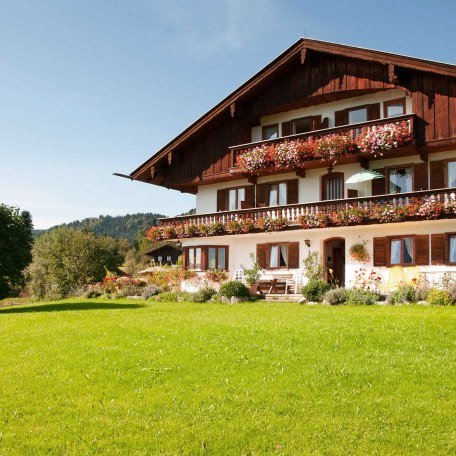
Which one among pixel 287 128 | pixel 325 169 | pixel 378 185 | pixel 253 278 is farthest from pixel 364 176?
pixel 253 278

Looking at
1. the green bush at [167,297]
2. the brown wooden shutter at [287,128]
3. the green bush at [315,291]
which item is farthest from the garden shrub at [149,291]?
the brown wooden shutter at [287,128]

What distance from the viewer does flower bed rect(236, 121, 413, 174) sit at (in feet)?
74.9

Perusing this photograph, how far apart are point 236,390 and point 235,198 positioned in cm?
2213

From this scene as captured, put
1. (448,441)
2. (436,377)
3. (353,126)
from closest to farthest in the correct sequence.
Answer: (448,441) → (436,377) → (353,126)

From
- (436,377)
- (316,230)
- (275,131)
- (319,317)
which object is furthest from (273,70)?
(436,377)

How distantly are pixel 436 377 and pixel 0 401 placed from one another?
703 cm

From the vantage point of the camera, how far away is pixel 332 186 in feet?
87.2

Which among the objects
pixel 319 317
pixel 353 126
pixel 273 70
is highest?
pixel 273 70

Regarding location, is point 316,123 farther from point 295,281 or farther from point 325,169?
point 295,281

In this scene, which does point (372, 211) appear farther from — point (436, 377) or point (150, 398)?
point (150, 398)

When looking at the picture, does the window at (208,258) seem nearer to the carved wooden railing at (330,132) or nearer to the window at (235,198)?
the window at (235,198)

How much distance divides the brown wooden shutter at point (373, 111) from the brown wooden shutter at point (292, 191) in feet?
15.8

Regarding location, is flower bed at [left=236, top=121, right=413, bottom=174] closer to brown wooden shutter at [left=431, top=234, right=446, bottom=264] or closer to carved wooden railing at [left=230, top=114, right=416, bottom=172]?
carved wooden railing at [left=230, top=114, right=416, bottom=172]

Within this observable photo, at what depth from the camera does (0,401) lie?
8.38 m
